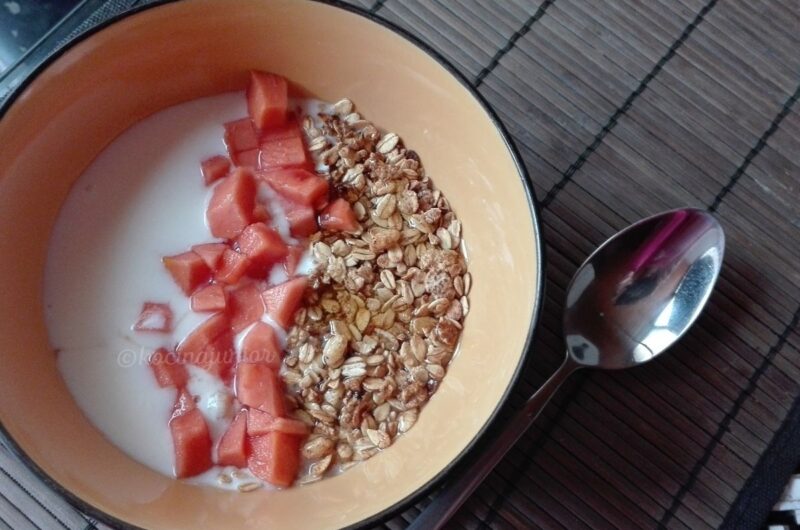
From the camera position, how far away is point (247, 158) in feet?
3.10

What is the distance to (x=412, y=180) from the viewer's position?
3.08ft

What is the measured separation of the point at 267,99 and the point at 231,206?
0.14 m

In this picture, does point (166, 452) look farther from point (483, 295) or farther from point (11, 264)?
point (483, 295)

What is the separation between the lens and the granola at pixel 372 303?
86cm

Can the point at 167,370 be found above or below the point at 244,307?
below

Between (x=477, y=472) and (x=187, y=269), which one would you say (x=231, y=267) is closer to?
(x=187, y=269)

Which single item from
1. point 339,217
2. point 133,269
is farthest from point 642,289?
point 133,269

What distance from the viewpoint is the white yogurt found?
2.77 feet

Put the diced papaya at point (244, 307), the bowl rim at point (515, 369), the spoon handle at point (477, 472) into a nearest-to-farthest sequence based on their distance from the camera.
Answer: the bowl rim at point (515, 369) → the spoon handle at point (477, 472) → the diced papaya at point (244, 307)

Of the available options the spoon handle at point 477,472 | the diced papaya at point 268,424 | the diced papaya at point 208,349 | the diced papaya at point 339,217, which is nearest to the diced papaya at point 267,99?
the diced papaya at point 339,217

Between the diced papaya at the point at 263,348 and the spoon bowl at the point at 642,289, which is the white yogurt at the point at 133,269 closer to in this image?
the diced papaya at the point at 263,348

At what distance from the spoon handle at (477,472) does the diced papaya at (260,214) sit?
37 cm

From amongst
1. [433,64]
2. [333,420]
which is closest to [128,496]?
[333,420]

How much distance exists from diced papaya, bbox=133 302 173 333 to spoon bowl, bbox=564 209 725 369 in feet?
→ 1.49
